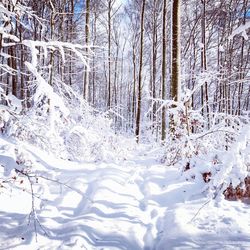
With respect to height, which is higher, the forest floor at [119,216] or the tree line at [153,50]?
the tree line at [153,50]

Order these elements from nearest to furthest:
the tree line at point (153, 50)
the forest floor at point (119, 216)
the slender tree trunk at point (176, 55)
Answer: the forest floor at point (119, 216)
the tree line at point (153, 50)
the slender tree trunk at point (176, 55)

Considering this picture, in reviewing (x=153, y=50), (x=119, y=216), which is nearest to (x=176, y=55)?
(x=119, y=216)

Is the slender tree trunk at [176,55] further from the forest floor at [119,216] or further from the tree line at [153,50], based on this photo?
the forest floor at [119,216]

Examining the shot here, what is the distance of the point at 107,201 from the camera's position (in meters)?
5.00

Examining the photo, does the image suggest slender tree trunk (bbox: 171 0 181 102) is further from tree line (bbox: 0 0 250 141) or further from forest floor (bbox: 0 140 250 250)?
forest floor (bbox: 0 140 250 250)

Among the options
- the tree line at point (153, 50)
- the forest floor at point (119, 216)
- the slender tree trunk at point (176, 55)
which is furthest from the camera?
the slender tree trunk at point (176, 55)

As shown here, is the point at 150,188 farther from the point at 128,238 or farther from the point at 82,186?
the point at 128,238

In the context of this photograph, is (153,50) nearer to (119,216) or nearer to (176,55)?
(176,55)

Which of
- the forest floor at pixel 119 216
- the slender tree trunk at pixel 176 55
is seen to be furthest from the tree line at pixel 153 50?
the forest floor at pixel 119 216

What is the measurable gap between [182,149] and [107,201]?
2.28 metres

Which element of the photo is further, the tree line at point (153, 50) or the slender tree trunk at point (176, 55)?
the slender tree trunk at point (176, 55)

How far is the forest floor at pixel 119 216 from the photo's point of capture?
3.76m

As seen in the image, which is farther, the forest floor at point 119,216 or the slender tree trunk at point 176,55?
the slender tree trunk at point 176,55

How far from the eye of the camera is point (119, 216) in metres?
4.55
